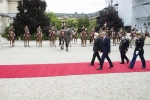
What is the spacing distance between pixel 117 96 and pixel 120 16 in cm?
4654

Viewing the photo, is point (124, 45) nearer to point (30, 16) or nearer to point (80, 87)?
point (80, 87)

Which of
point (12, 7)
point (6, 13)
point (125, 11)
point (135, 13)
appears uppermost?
point (12, 7)

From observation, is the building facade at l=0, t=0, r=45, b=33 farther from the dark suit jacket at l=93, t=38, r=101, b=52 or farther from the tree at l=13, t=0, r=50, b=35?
the dark suit jacket at l=93, t=38, r=101, b=52

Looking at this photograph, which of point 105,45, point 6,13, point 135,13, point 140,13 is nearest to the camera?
point 105,45

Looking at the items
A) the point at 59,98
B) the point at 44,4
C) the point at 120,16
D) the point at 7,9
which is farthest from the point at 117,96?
the point at 7,9

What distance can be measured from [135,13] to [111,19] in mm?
9623

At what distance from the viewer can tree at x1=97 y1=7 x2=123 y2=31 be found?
49.7m

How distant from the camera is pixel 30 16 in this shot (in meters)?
53.4

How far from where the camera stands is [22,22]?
172ft

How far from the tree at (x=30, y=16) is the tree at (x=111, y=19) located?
12.7 meters

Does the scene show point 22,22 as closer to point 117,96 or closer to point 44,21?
point 44,21

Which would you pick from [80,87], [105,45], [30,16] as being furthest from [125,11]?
[80,87]

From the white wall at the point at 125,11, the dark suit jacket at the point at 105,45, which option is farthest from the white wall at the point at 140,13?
the dark suit jacket at the point at 105,45

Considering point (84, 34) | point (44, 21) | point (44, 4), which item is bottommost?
point (84, 34)
